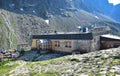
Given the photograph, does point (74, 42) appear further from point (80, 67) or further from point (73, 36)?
point (80, 67)

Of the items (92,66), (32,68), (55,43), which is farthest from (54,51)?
(92,66)

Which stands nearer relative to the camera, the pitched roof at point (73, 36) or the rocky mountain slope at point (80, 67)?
the rocky mountain slope at point (80, 67)

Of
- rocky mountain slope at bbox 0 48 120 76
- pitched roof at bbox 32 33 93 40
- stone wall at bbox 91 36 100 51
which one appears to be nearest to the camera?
rocky mountain slope at bbox 0 48 120 76

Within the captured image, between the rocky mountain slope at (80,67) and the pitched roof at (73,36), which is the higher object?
the pitched roof at (73,36)

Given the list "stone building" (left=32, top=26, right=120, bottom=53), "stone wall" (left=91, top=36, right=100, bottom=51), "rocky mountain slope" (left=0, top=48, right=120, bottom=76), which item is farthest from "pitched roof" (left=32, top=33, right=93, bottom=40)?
"rocky mountain slope" (left=0, top=48, right=120, bottom=76)

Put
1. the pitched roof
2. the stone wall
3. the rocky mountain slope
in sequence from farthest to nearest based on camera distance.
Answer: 1. the stone wall
2. the pitched roof
3. the rocky mountain slope

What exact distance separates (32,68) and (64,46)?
21.2 m

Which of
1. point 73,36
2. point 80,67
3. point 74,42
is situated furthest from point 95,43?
point 80,67

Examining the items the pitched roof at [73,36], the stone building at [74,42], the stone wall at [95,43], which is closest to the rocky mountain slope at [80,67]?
the pitched roof at [73,36]

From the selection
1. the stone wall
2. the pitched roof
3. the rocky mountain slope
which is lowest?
the rocky mountain slope

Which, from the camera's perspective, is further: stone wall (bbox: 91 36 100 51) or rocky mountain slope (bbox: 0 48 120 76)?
stone wall (bbox: 91 36 100 51)

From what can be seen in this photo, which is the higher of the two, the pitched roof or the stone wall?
the pitched roof

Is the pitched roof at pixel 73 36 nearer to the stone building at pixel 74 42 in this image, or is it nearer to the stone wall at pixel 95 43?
the stone building at pixel 74 42

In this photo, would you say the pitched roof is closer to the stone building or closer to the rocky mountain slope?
the stone building
